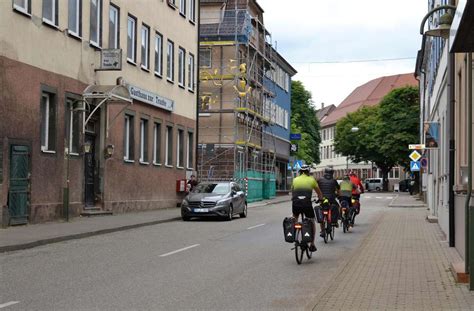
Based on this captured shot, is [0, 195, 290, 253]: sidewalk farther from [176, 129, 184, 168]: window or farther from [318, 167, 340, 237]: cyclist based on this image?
[176, 129, 184, 168]: window

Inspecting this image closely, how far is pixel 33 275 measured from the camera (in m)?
10.9

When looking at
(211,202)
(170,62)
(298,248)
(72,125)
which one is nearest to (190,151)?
(170,62)

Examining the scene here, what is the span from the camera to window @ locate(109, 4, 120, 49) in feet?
86.8

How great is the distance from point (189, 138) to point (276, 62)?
939 inches

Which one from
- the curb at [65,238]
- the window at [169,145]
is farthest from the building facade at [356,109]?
the curb at [65,238]

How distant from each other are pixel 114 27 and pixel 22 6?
23.9 feet

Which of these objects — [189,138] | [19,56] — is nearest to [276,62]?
[189,138]

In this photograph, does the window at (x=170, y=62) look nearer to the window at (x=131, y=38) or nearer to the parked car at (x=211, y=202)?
the window at (x=131, y=38)

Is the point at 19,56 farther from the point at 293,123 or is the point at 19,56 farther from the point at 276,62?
the point at 293,123

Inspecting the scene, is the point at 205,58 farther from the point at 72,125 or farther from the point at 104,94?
the point at 72,125

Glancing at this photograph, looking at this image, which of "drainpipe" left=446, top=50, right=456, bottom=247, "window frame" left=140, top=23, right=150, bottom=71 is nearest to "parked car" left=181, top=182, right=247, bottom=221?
"window frame" left=140, top=23, right=150, bottom=71

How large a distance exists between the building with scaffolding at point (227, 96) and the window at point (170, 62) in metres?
10.1

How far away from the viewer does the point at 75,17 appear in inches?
922

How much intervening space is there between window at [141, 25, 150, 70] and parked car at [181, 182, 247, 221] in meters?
6.33
